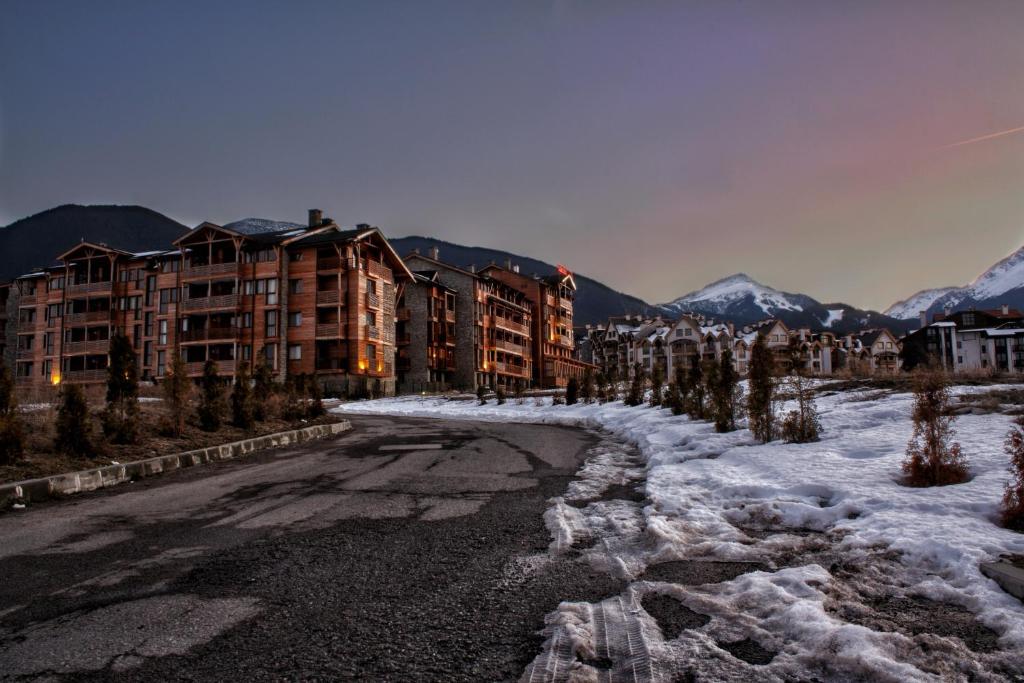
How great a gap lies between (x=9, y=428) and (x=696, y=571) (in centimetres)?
1015

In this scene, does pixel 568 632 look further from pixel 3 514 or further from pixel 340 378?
pixel 340 378

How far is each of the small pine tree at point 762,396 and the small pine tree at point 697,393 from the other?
3.36 meters

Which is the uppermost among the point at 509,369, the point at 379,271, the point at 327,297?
the point at 379,271

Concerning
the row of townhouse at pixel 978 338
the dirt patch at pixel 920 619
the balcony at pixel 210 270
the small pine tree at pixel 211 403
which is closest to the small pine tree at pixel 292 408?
the small pine tree at pixel 211 403

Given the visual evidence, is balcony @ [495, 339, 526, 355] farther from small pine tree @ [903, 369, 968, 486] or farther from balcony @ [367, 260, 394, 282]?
small pine tree @ [903, 369, 968, 486]

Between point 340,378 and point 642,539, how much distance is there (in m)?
40.7

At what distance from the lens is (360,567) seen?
14.6ft

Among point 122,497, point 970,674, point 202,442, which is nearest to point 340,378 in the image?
point 202,442

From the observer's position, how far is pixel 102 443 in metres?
10.6

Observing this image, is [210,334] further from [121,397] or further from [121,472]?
[121,472]

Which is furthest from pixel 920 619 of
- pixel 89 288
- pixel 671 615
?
pixel 89 288

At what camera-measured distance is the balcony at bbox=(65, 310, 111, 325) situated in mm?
51866

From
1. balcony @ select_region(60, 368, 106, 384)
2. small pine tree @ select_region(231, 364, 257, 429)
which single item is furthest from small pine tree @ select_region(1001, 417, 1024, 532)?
balcony @ select_region(60, 368, 106, 384)

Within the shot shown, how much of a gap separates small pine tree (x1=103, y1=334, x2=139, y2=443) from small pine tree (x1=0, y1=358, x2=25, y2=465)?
2072 mm
